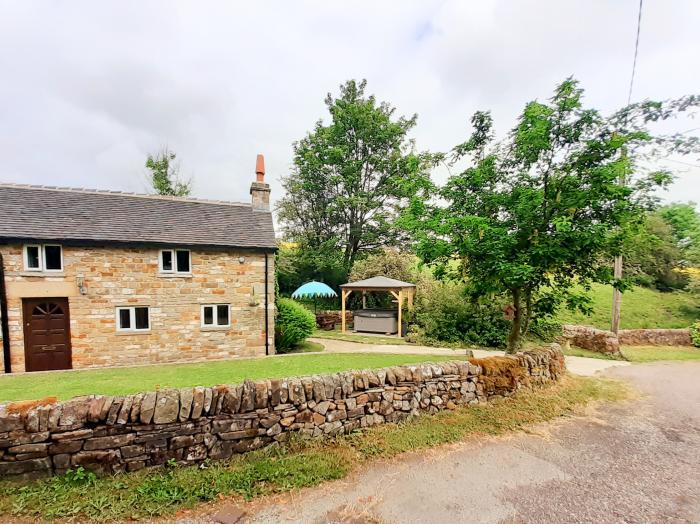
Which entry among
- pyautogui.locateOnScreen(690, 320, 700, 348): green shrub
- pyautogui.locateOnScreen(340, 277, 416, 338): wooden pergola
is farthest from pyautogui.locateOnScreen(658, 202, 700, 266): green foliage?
pyautogui.locateOnScreen(340, 277, 416, 338): wooden pergola

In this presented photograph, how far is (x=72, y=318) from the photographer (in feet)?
32.3

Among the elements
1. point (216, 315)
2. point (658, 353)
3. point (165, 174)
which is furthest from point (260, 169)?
point (658, 353)

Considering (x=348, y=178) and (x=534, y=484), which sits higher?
(x=348, y=178)

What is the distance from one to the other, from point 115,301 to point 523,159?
1368 cm

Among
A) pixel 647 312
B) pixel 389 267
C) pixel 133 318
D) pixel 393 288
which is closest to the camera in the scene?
pixel 133 318

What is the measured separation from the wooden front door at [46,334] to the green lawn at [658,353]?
20.8 m

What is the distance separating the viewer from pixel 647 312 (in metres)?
16.1

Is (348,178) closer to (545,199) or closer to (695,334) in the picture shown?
(545,199)

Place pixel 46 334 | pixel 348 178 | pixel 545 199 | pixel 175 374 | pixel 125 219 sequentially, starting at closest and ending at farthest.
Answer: pixel 545 199 → pixel 175 374 → pixel 46 334 → pixel 125 219 → pixel 348 178

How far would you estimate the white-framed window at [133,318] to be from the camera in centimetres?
1037

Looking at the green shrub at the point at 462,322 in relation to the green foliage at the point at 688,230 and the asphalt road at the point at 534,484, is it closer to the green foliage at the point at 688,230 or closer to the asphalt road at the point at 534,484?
the asphalt road at the point at 534,484

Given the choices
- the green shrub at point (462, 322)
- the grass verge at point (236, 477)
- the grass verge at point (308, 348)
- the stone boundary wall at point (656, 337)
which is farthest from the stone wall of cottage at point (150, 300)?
the stone boundary wall at point (656, 337)

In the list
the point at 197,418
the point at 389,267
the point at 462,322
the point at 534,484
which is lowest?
the point at 462,322

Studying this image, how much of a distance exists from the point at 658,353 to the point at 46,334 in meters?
23.6
